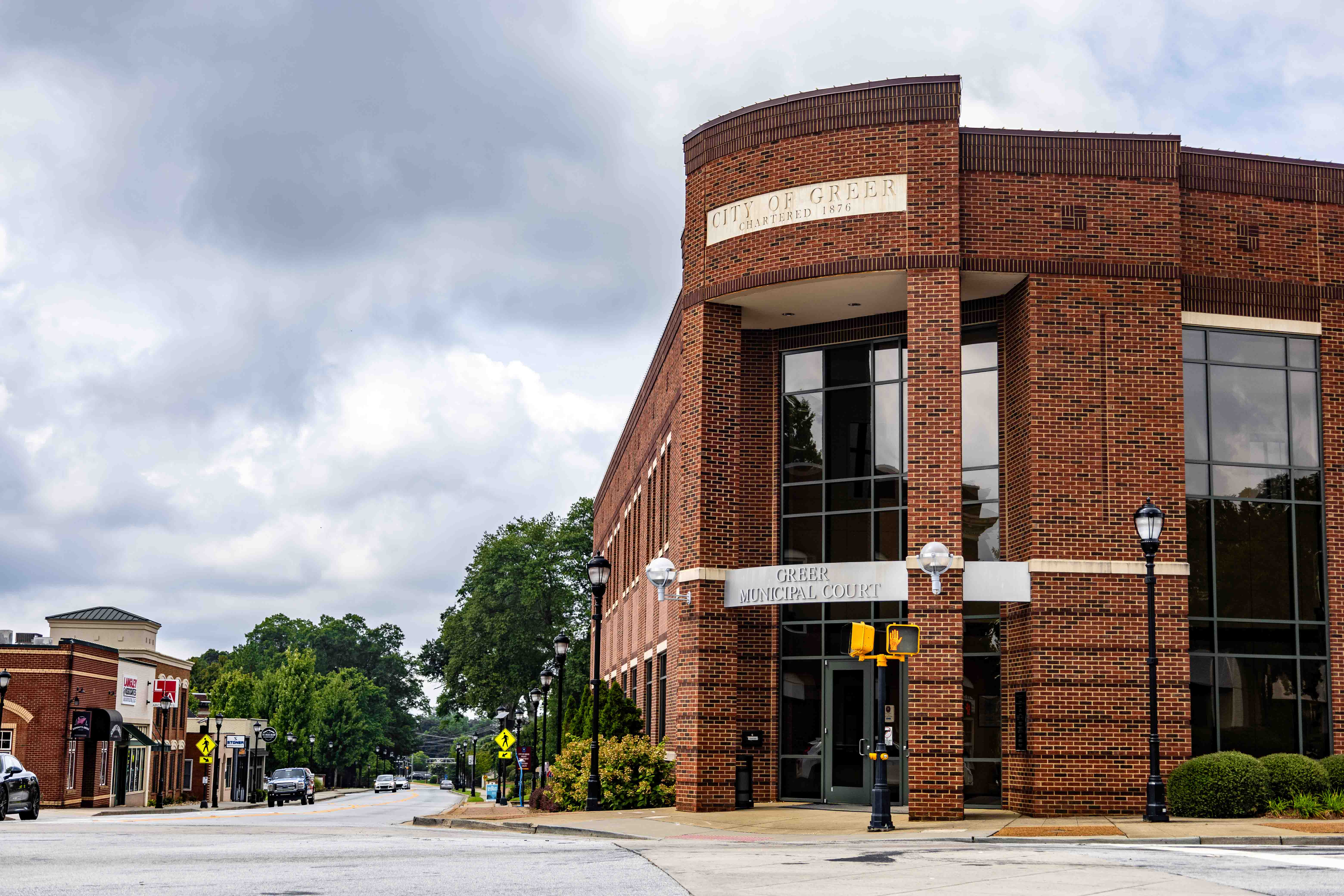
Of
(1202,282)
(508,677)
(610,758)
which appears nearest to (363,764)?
(508,677)

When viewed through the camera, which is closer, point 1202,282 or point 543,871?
point 543,871

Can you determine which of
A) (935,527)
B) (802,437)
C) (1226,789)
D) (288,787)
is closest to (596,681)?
(802,437)

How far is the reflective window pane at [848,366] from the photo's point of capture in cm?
2778

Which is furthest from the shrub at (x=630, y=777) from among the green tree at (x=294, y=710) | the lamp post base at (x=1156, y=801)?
the green tree at (x=294, y=710)

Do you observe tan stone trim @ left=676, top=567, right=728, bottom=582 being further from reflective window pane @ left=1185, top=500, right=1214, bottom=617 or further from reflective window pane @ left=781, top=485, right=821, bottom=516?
reflective window pane @ left=1185, top=500, right=1214, bottom=617

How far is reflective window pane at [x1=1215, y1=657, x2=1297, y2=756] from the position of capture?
80.4 feet

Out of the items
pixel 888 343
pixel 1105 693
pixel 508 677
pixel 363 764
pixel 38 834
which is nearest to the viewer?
pixel 38 834

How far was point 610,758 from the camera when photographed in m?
29.1

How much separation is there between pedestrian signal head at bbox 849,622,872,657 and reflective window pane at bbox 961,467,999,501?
5.65m

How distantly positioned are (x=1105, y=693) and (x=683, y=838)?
26.3 ft

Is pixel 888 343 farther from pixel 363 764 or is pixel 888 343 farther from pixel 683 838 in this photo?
pixel 363 764

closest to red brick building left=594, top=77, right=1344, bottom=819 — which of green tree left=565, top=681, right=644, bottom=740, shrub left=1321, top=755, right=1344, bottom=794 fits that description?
shrub left=1321, top=755, right=1344, bottom=794

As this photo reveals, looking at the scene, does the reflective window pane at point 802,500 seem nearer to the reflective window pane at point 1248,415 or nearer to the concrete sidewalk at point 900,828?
the concrete sidewalk at point 900,828

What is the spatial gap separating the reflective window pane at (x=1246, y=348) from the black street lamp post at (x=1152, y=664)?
4.43 metres
